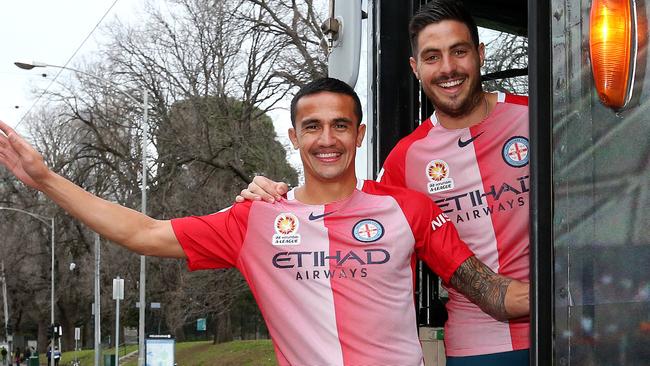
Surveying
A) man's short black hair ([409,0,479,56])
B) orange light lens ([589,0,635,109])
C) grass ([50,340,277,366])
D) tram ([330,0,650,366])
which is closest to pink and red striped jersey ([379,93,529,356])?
man's short black hair ([409,0,479,56])

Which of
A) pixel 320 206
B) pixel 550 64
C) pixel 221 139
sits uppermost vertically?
pixel 221 139

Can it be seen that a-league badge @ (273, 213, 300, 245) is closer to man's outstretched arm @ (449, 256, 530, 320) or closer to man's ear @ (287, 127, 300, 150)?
man's ear @ (287, 127, 300, 150)

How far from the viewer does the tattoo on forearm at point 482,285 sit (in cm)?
256

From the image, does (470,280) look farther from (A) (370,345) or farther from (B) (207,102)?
(B) (207,102)

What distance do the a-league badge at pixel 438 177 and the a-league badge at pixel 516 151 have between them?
0.19 metres

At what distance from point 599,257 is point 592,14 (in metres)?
0.39

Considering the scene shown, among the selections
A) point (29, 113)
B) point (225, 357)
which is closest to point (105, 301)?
point (29, 113)

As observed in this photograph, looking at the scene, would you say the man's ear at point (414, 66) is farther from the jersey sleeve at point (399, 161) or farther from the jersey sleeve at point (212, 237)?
the jersey sleeve at point (212, 237)

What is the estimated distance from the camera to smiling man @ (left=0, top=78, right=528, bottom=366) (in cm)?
250

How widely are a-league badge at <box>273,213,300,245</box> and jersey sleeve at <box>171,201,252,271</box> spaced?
0.36 feet

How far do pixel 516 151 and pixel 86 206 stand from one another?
132 centimetres

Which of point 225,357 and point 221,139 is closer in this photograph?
point 221,139

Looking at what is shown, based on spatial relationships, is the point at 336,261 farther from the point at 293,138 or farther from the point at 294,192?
the point at 293,138

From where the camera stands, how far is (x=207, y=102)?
26.9m
